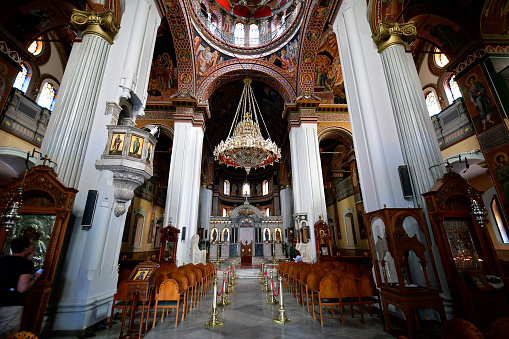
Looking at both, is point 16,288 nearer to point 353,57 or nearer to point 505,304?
point 505,304

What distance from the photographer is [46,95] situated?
9.67 m

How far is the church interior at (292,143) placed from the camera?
10.6 feet

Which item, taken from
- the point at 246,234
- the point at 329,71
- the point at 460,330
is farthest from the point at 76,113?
the point at 246,234

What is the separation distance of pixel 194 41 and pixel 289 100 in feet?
20.0

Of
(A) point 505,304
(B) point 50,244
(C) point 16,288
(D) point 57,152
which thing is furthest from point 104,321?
(A) point 505,304

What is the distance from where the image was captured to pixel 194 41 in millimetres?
11477

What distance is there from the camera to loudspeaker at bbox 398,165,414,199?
4057 millimetres

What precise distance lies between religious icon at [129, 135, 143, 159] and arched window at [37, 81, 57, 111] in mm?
8653

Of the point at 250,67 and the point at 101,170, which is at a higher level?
the point at 250,67

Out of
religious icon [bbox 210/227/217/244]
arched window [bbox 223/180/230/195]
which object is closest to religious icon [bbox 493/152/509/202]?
religious icon [bbox 210/227/217/244]

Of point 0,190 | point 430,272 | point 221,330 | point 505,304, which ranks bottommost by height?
point 221,330

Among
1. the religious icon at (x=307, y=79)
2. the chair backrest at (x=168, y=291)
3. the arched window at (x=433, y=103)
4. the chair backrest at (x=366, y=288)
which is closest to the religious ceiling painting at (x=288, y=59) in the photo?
the religious icon at (x=307, y=79)

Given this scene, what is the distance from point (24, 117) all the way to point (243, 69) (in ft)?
33.5

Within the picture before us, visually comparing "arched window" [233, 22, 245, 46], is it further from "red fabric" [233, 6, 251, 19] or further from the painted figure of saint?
the painted figure of saint
